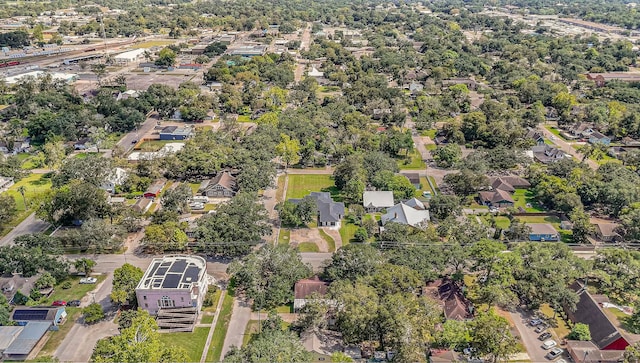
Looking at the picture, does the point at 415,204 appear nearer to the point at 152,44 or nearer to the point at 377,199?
the point at 377,199

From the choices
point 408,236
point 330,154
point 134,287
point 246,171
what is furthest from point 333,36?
point 134,287

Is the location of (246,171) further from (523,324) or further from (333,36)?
(333,36)

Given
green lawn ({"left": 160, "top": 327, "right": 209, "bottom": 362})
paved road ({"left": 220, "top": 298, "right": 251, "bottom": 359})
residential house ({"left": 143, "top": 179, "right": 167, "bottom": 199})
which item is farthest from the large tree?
residential house ({"left": 143, "top": 179, "right": 167, "bottom": 199})

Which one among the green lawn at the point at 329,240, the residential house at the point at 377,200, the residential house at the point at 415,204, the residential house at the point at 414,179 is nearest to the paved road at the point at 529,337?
the residential house at the point at 415,204

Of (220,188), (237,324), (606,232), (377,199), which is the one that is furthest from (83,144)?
(606,232)

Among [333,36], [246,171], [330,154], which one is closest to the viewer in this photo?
[246,171]

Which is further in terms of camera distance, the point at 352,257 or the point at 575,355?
the point at 352,257

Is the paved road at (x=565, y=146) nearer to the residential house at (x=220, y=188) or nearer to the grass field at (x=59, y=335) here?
the residential house at (x=220, y=188)
